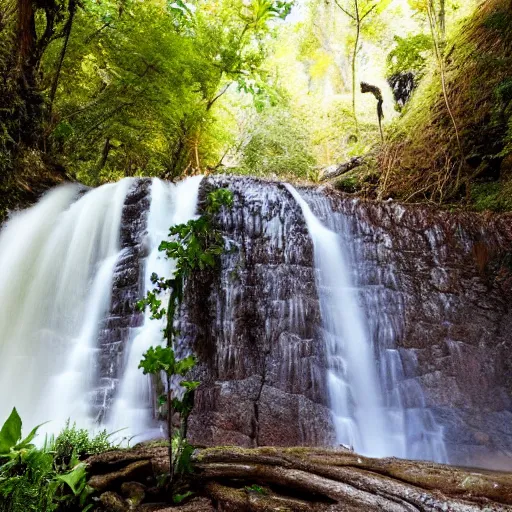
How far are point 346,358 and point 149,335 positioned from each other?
6.65 feet

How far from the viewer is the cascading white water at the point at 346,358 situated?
3748 millimetres

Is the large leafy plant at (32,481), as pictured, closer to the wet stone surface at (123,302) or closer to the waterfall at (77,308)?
the waterfall at (77,308)

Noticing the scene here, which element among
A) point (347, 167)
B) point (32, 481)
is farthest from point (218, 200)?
point (347, 167)

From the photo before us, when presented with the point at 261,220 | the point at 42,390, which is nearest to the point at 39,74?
the point at 261,220

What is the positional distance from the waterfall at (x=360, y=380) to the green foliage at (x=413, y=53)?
700 cm

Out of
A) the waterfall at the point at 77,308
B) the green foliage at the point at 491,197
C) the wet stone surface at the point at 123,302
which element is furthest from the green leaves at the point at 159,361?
the green foliage at the point at 491,197

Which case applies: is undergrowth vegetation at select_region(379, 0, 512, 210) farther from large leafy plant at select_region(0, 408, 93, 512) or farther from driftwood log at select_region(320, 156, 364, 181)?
large leafy plant at select_region(0, 408, 93, 512)

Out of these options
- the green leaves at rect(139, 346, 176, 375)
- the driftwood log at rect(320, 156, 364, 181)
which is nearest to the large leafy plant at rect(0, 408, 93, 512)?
the green leaves at rect(139, 346, 176, 375)

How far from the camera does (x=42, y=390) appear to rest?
12.3 ft

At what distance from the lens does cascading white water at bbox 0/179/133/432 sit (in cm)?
371

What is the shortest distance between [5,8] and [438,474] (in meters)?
7.01

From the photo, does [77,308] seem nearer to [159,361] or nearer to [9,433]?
[9,433]

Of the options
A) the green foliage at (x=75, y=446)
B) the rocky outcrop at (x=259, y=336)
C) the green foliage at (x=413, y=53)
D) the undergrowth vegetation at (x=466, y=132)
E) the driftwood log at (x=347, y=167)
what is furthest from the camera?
the green foliage at (x=413, y=53)

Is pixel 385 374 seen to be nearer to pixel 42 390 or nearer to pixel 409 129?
pixel 42 390
